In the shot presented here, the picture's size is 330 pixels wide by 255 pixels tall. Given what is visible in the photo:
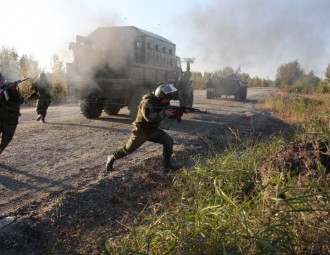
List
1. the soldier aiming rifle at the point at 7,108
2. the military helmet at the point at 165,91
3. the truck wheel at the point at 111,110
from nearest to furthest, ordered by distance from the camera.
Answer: the military helmet at the point at 165,91 < the soldier aiming rifle at the point at 7,108 < the truck wheel at the point at 111,110

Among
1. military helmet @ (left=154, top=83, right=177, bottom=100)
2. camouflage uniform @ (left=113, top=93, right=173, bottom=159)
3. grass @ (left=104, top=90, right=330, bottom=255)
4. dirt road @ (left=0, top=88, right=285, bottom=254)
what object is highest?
military helmet @ (left=154, top=83, right=177, bottom=100)

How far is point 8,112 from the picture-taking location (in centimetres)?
524

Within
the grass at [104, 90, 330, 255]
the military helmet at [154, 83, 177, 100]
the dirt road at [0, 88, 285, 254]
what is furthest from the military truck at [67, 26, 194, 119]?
the grass at [104, 90, 330, 255]

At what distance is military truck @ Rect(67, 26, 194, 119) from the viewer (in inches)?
392

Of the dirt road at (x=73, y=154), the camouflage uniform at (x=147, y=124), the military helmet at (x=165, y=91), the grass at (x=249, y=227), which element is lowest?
the dirt road at (x=73, y=154)

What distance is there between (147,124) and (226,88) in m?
16.7

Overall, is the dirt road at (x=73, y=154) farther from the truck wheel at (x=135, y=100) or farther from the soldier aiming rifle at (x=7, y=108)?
the soldier aiming rifle at (x=7, y=108)

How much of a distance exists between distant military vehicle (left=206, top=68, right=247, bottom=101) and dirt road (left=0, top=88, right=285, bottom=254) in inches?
400

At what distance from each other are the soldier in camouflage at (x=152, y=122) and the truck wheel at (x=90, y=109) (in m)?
5.54

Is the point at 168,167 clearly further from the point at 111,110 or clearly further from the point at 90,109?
the point at 111,110

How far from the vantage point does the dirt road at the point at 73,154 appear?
4.44 meters

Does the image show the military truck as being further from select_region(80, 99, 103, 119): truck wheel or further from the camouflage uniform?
the camouflage uniform

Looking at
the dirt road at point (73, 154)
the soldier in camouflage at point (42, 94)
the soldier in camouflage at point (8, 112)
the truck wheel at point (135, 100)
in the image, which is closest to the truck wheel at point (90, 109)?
the dirt road at point (73, 154)

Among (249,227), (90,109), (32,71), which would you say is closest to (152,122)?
(249,227)
